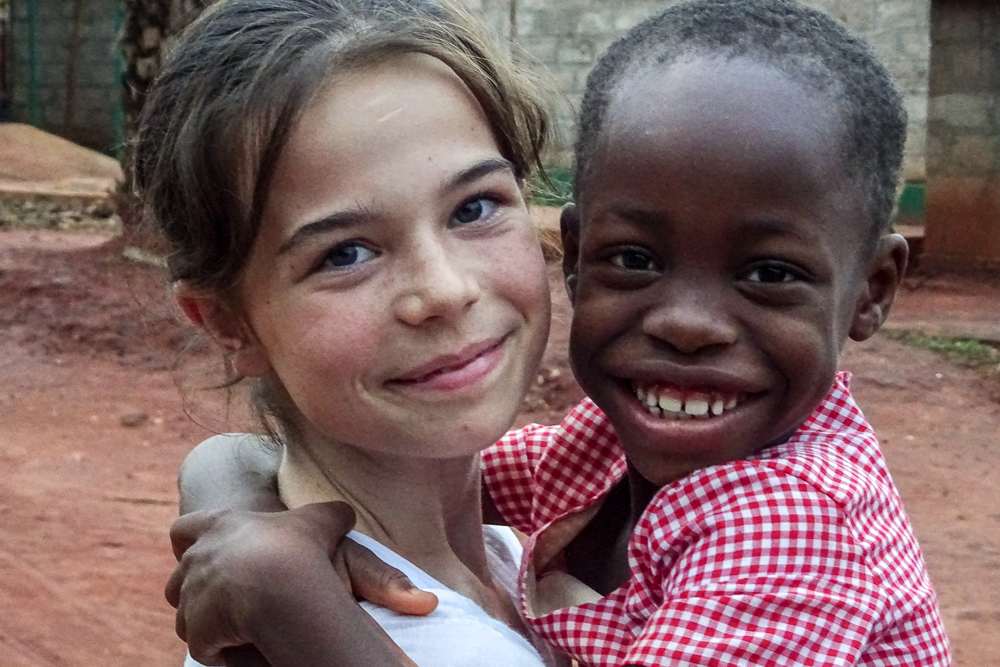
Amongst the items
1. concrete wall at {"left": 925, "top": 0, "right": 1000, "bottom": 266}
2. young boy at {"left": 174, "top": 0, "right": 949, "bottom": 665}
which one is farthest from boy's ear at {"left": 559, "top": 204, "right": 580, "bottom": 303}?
concrete wall at {"left": 925, "top": 0, "right": 1000, "bottom": 266}

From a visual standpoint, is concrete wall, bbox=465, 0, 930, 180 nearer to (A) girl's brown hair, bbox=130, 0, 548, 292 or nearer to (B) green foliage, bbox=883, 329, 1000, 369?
(B) green foliage, bbox=883, 329, 1000, 369

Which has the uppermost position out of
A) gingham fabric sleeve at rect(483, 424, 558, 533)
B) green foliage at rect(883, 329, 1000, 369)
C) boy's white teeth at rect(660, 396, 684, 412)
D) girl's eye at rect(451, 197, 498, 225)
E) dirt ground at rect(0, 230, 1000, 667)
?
girl's eye at rect(451, 197, 498, 225)

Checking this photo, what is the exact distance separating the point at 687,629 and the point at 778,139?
2.17ft

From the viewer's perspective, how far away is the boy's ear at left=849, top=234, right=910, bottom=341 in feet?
5.60

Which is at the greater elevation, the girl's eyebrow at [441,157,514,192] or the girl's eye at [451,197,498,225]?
the girl's eyebrow at [441,157,514,192]

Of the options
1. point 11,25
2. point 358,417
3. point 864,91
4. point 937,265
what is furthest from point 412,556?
point 11,25

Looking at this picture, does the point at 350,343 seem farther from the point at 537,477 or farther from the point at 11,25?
the point at 11,25

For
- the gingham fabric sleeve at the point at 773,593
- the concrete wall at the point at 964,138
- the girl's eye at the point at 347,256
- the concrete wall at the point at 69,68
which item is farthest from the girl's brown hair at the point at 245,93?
the concrete wall at the point at 69,68

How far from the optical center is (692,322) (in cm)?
154

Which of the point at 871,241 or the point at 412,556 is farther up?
the point at 871,241

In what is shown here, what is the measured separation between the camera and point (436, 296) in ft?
4.96

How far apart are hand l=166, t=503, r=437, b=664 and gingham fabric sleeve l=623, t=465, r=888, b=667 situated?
366 millimetres

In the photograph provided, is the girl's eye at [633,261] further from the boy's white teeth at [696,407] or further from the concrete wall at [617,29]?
the concrete wall at [617,29]

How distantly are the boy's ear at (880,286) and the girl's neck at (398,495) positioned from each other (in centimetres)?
66
